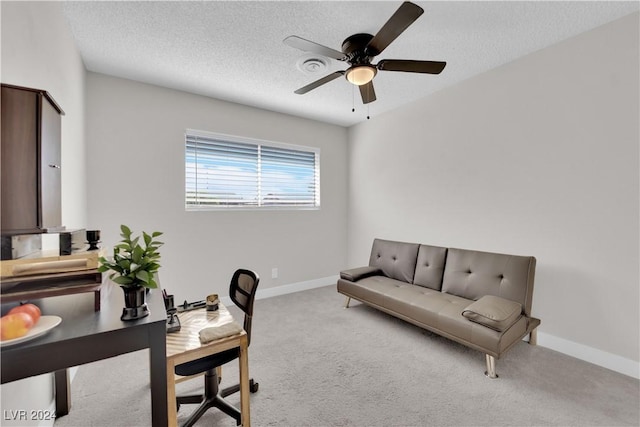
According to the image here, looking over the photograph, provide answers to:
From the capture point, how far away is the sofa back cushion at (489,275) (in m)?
2.32

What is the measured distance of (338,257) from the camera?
15.0 ft

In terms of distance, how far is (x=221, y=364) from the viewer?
1476 millimetres

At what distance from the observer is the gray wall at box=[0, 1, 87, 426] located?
120cm

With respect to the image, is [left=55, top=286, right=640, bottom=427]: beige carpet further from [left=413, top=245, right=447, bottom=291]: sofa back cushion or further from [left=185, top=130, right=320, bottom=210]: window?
[left=185, top=130, right=320, bottom=210]: window

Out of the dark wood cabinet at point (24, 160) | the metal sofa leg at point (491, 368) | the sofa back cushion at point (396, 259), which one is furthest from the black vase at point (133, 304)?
the sofa back cushion at point (396, 259)

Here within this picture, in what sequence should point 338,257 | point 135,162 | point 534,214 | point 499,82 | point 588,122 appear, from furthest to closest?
point 338,257, point 135,162, point 499,82, point 534,214, point 588,122

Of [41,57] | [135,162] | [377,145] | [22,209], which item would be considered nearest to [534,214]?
[377,145]

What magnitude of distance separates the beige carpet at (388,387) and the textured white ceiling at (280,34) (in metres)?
2.63

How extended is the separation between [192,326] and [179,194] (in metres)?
2.03

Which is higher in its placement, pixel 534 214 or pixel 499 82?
pixel 499 82

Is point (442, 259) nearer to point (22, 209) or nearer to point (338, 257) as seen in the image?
point (338, 257)

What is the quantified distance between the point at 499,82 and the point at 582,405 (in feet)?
8.92

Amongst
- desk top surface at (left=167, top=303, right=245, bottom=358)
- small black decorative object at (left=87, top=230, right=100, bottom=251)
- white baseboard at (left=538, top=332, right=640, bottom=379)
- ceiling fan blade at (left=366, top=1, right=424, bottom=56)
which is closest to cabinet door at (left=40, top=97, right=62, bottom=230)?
small black decorative object at (left=87, top=230, right=100, bottom=251)

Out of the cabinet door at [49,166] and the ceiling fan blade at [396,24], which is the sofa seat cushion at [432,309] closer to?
the ceiling fan blade at [396,24]
